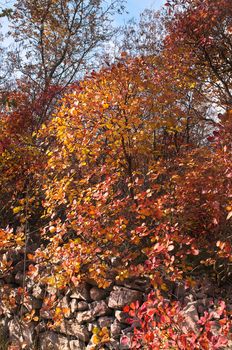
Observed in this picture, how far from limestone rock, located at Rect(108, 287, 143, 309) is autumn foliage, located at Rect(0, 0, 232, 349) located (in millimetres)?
232

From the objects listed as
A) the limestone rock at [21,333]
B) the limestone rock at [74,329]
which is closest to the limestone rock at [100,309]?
the limestone rock at [74,329]

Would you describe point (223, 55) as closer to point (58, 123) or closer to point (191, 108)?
point (191, 108)

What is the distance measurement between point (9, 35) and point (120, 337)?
10.5 meters

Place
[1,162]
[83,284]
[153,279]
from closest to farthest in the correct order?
[153,279] < [83,284] < [1,162]

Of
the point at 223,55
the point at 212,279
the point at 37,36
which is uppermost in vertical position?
the point at 37,36

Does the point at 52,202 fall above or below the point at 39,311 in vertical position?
above

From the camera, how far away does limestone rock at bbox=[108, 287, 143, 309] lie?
4406 mm

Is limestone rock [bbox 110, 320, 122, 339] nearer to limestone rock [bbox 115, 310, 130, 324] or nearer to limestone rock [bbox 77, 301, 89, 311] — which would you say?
limestone rock [bbox 115, 310, 130, 324]

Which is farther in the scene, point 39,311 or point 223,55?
point 223,55

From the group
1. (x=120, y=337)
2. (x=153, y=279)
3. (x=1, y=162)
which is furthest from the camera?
(x=1, y=162)

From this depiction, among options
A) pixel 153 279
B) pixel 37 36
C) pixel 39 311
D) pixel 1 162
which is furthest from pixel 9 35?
pixel 153 279

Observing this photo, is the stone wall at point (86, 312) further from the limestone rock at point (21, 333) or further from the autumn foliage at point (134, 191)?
the autumn foliage at point (134, 191)

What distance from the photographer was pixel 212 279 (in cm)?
480

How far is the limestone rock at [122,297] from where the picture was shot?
4.41 m
